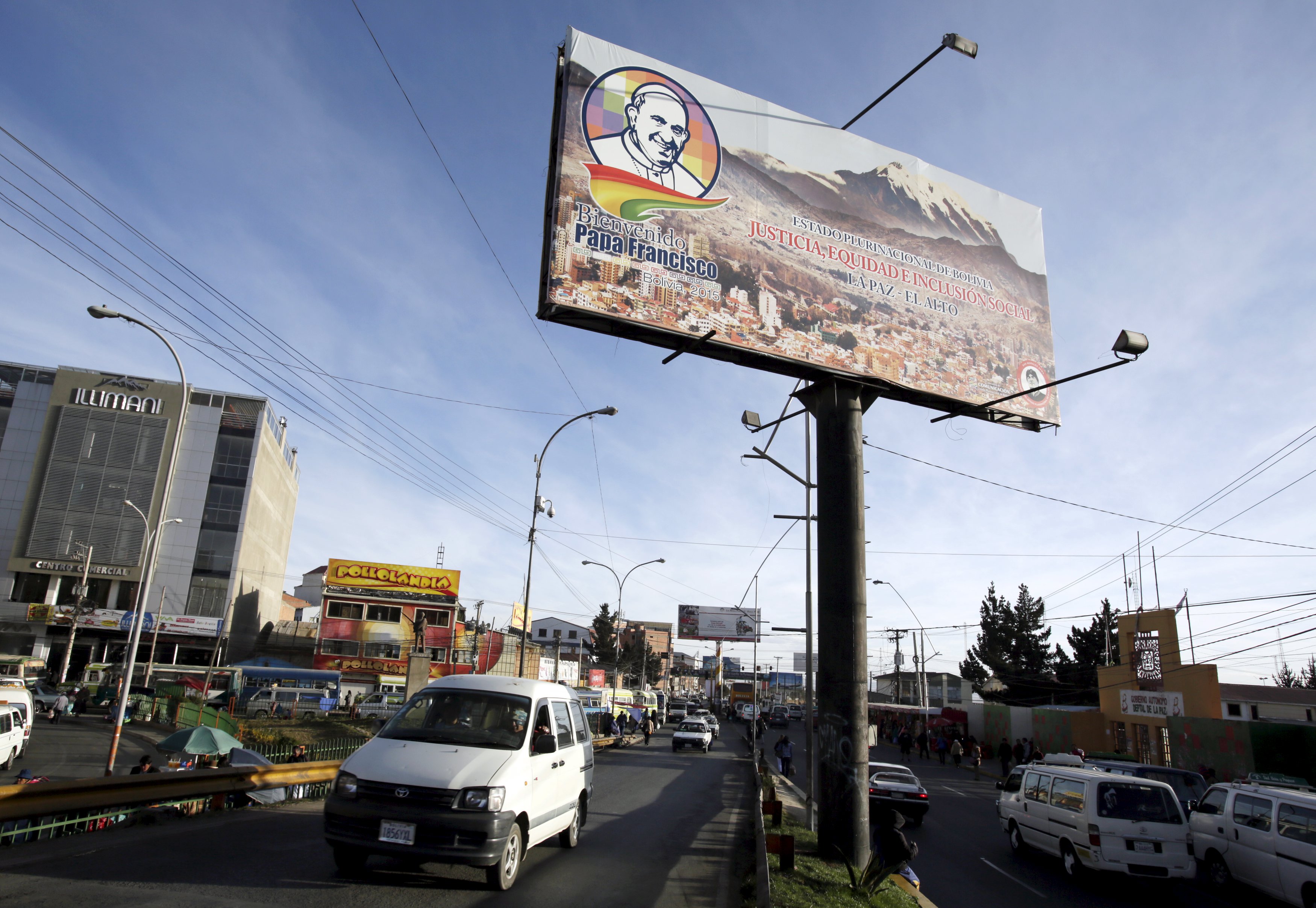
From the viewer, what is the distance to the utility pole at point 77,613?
1893 inches

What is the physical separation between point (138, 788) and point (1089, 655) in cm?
6477

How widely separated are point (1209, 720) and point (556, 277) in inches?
1119

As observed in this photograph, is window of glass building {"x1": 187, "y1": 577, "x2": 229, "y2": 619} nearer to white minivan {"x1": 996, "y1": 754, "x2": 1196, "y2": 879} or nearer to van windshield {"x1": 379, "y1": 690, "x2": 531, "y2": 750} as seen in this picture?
van windshield {"x1": 379, "y1": 690, "x2": 531, "y2": 750}

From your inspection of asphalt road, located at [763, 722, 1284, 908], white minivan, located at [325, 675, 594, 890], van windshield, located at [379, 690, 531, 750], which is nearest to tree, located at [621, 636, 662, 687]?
asphalt road, located at [763, 722, 1284, 908]

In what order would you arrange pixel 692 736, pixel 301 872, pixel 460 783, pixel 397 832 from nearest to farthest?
pixel 397 832 < pixel 460 783 < pixel 301 872 < pixel 692 736

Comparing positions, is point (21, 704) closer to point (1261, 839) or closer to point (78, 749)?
point (78, 749)

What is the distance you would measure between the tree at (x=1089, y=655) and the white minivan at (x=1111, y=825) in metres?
49.5

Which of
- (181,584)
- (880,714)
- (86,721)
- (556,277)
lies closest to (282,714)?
(86,721)

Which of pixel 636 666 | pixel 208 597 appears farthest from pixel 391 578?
pixel 636 666

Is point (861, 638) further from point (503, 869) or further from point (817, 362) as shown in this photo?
point (503, 869)

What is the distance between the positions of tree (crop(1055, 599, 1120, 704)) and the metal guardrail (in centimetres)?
5845

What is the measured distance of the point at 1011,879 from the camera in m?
12.2

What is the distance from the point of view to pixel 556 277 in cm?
1191

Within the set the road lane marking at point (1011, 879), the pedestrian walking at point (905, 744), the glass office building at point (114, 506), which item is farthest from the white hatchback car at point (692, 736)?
the glass office building at point (114, 506)
